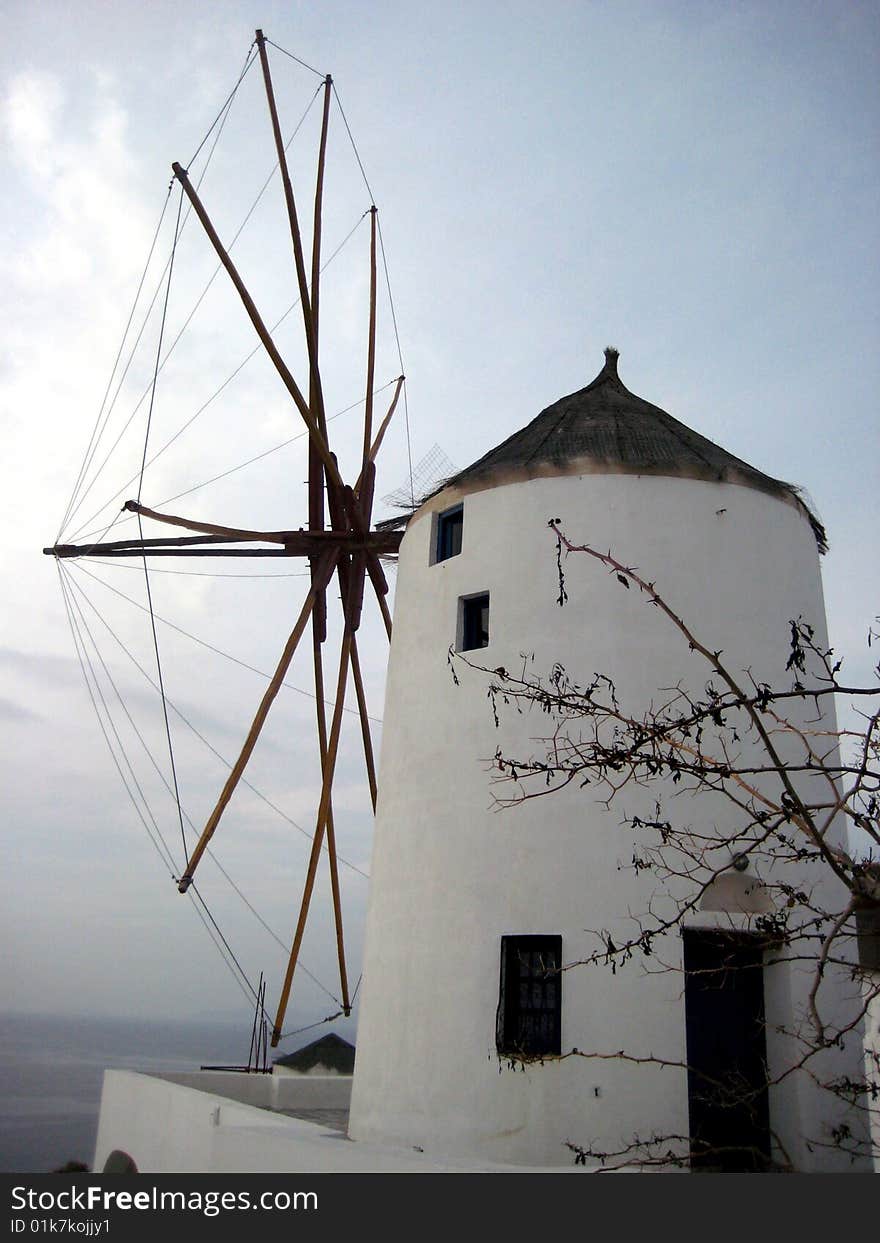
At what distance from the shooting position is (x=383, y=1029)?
9648 mm

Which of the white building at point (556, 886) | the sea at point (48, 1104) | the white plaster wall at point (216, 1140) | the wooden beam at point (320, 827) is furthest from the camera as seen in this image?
the sea at point (48, 1104)

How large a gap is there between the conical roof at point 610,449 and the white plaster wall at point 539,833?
0.14 m

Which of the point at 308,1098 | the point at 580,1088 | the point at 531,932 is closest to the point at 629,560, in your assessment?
the point at 531,932

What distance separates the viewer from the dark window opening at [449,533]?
36.4ft

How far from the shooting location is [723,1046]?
876cm

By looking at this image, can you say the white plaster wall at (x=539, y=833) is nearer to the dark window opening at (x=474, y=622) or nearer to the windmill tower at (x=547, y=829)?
the windmill tower at (x=547, y=829)

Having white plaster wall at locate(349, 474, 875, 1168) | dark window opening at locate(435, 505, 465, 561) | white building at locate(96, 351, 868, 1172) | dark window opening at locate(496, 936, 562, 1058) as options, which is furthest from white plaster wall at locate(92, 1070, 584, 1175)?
dark window opening at locate(435, 505, 465, 561)

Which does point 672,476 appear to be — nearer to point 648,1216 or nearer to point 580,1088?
point 580,1088

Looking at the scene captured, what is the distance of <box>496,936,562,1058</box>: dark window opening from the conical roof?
4155mm

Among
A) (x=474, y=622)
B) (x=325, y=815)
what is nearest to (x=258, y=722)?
(x=325, y=815)

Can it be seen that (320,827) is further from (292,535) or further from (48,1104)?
(48,1104)

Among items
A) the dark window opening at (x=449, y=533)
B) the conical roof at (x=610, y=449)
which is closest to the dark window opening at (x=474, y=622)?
the dark window opening at (x=449, y=533)

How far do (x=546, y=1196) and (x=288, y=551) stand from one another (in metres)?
11.1

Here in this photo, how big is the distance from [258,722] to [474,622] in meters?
4.14
